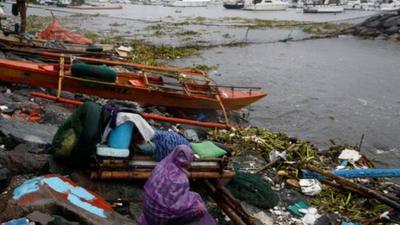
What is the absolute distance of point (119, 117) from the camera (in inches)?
235

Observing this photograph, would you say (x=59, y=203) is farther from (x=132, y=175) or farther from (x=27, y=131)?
(x=27, y=131)

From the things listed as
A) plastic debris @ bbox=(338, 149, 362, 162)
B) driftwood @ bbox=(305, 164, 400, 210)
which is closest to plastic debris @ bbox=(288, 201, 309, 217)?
driftwood @ bbox=(305, 164, 400, 210)

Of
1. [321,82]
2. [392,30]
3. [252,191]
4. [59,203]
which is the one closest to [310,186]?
[252,191]

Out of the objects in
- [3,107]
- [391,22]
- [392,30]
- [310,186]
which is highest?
[391,22]

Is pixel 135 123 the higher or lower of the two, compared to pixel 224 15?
lower

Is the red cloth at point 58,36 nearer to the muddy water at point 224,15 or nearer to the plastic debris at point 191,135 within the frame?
the plastic debris at point 191,135

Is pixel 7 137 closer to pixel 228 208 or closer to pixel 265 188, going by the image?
pixel 228 208

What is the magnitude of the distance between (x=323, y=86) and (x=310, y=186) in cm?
1333

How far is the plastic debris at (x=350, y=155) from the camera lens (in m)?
9.84

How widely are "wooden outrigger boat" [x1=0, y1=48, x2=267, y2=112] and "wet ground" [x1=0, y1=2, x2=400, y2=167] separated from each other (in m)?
2.60

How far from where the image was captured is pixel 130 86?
35.6ft

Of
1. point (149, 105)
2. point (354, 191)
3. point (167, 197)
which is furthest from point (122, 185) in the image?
point (149, 105)

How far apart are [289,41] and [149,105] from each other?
27249mm

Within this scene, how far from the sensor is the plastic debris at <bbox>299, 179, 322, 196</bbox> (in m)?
7.83
